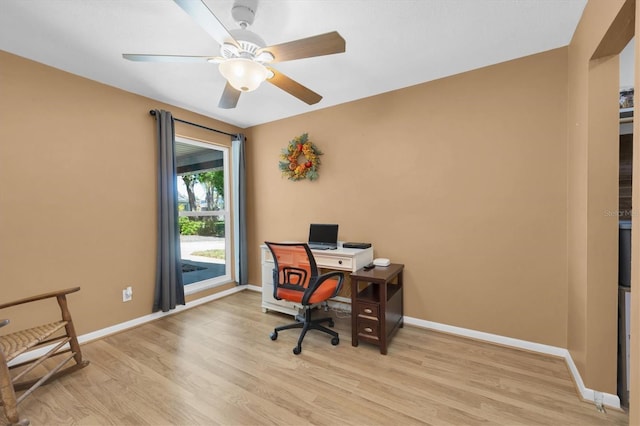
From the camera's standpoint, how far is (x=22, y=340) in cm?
171

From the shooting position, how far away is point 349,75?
2496 millimetres

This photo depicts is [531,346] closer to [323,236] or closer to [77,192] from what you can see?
[323,236]

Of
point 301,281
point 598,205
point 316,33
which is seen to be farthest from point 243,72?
point 598,205

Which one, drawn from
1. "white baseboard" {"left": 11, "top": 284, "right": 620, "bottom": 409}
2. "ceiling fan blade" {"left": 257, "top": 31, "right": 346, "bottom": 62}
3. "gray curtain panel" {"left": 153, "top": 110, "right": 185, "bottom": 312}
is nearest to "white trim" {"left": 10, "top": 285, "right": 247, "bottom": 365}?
"white baseboard" {"left": 11, "top": 284, "right": 620, "bottom": 409}

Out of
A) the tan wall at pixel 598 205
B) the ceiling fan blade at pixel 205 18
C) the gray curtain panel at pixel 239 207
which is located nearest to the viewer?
the ceiling fan blade at pixel 205 18

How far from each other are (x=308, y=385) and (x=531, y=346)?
6.23 feet

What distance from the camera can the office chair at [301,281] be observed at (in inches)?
90.3

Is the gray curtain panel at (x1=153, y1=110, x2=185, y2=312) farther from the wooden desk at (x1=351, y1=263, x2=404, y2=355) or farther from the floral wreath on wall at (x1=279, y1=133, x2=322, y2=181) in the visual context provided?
the wooden desk at (x1=351, y1=263, x2=404, y2=355)

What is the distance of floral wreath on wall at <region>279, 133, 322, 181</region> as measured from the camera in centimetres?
330

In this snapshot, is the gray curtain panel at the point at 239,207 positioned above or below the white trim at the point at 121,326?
above

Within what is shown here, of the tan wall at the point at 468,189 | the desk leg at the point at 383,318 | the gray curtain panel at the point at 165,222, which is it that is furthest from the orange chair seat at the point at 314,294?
the gray curtain panel at the point at 165,222

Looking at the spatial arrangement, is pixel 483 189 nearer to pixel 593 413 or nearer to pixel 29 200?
pixel 593 413

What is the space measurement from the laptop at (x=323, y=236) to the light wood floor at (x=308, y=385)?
3.09 ft

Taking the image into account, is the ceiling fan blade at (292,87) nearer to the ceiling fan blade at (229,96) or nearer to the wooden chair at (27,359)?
A: the ceiling fan blade at (229,96)
